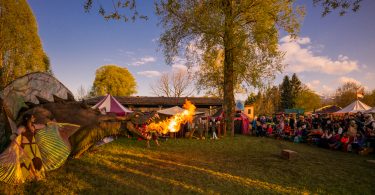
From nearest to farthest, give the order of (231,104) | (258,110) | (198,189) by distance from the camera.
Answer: (198,189), (231,104), (258,110)

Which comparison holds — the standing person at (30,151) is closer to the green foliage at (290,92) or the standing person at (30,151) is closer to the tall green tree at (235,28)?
the tall green tree at (235,28)

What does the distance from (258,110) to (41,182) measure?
73.0 metres

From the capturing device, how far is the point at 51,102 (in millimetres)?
8008

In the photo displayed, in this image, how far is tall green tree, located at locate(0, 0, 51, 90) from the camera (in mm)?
25906

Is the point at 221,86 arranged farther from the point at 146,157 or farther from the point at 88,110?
the point at 88,110

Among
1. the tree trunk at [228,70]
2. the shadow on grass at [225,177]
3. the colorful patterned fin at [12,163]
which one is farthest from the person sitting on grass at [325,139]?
the colorful patterned fin at [12,163]

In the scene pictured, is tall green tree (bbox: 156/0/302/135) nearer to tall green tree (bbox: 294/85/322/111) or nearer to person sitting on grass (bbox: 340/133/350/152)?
person sitting on grass (bbox: 340/133/350/152)

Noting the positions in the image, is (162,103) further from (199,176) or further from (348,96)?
(348,96)

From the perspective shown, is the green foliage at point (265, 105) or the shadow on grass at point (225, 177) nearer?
the shadow on grass at point (225, 177)

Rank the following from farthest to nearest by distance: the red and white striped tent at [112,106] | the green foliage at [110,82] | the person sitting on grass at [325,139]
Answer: the green foliage at [110,82] < the red and white striped tent at [112,106] < the person sitting on grass at [325,139]

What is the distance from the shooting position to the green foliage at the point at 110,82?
63156 mm

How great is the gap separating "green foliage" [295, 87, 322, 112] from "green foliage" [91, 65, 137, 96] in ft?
175

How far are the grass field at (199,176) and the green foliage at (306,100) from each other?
7045 centimetres

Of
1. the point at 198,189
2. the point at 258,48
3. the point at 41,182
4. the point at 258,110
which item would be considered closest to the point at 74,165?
the point at 41,182
